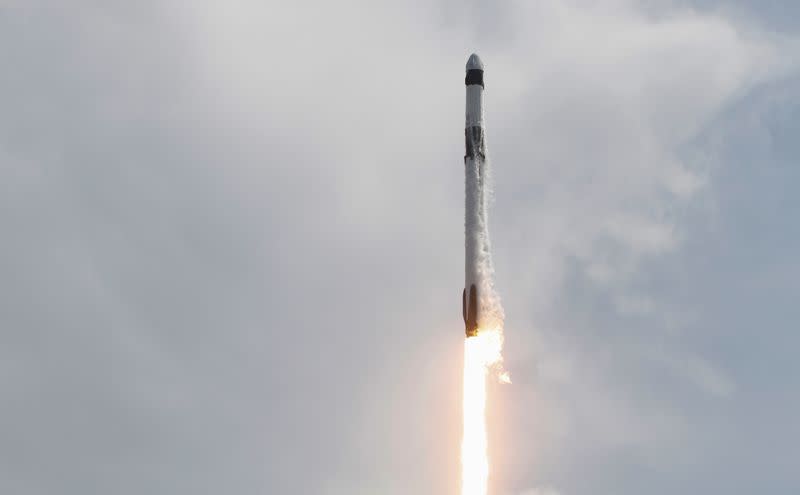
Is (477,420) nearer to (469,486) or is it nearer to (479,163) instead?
(469,486)

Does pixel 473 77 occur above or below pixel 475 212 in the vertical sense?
above

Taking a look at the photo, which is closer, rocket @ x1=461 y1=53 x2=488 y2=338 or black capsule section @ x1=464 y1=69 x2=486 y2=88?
rocket @ x1=461 y1=53 x2=488 y2=338

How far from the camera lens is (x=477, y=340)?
318ft

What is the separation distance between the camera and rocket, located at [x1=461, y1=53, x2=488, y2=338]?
317 feet

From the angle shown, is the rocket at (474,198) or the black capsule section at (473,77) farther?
the black capsule section at (473,77)

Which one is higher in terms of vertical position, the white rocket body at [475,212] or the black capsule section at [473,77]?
the black capsule section at [473,77]

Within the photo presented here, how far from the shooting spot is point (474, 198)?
9856 cm

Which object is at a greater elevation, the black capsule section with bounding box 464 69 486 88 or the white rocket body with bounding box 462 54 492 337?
the black capsule section with bounding box 464 69 486 88

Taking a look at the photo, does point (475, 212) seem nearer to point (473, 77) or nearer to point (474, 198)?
point (474, 198)

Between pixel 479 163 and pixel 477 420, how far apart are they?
55.3ft

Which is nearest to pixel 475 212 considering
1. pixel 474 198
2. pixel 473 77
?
pixel 474 198

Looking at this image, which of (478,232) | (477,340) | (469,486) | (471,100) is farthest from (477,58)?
(469,486)

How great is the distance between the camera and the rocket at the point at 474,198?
96500mm

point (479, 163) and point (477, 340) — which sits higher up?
point (479, 163)
